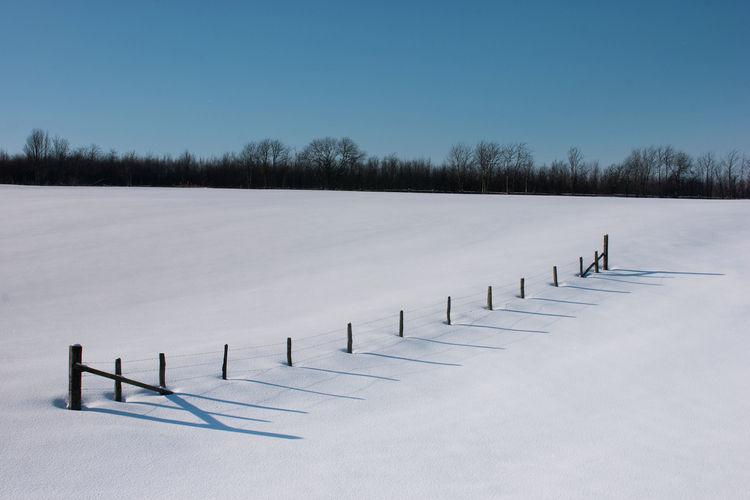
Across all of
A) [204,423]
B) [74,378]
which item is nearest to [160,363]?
[74,378]

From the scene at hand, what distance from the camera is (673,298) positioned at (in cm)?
2378

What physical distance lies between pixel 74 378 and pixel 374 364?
733 cm

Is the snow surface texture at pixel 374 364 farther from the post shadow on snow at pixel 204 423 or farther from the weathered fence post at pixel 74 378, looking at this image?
the weathered fence post at pixel 74 378

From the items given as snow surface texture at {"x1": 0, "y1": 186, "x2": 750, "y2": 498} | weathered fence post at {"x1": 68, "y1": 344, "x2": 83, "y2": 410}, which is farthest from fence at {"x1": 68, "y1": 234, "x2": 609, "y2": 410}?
snow surface texture at {"x1": 0, "y1": 186, "x2": 750, "y2": 498}

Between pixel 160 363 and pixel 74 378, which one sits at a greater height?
pixel 74 378

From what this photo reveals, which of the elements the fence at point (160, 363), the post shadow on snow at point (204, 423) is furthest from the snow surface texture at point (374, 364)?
the fence at point (160, 363)

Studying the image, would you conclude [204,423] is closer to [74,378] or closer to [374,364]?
[74,378]

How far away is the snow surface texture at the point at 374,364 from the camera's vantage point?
9.72 m

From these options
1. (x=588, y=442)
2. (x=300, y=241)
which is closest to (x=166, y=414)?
(x=588, y=442)

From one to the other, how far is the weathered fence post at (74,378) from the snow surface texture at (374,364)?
0.27 meters

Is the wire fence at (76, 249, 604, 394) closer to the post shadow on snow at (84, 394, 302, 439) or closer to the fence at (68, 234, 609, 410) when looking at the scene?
the fence at (68, 234, 609, 410)

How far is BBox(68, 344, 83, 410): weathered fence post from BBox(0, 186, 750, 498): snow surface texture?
Answer: 10.8 inches

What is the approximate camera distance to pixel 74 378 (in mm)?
11141

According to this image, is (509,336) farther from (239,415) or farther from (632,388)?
(239,415)
